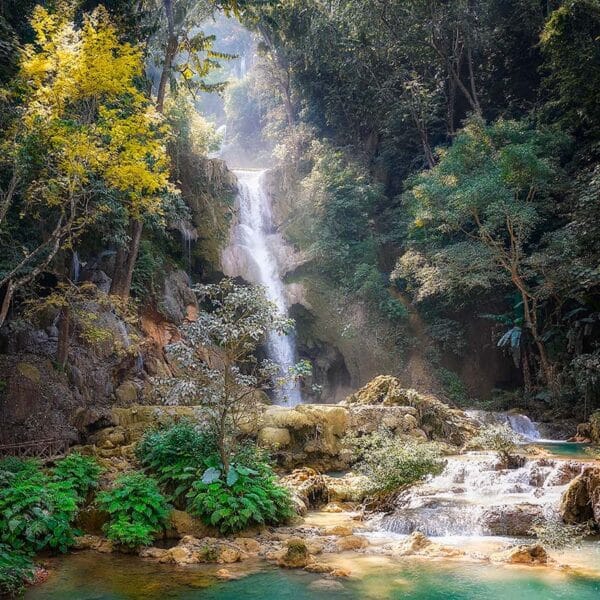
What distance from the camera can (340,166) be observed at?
85.6ft

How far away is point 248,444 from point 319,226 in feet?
54.0

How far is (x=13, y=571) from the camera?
20.0 feet

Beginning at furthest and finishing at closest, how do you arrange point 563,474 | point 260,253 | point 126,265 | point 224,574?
point 260,253, point 126,265, point 563,474, point 224,574

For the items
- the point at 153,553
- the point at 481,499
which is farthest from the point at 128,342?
the point at 481,499

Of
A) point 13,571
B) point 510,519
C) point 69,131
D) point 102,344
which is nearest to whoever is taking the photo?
point 13,571

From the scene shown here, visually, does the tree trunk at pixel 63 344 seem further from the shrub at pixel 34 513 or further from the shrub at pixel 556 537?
the shrub at pixel 556 537

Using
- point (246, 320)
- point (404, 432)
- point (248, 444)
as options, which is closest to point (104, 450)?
point (248, 444)

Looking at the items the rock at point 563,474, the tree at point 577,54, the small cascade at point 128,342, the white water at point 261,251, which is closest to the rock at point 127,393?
the small cascade at point 128,342

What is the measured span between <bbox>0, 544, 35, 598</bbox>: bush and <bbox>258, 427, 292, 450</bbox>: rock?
662 centimetres

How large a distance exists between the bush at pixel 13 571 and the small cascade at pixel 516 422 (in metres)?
13.6

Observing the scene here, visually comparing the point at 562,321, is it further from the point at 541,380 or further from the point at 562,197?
the point at 562,197

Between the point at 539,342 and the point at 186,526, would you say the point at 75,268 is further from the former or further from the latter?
the point at 539,342

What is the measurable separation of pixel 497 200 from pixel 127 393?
43.8 feet

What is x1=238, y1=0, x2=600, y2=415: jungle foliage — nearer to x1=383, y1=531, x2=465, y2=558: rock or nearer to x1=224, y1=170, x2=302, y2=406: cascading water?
x1=224, y1=170, x2=302, y2=406: cascading water
